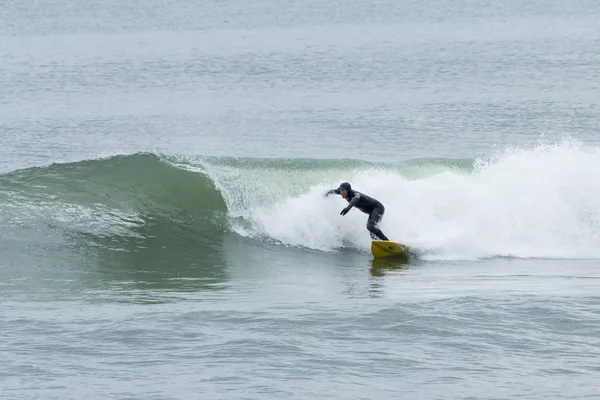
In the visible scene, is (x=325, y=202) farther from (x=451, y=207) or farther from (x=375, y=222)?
(x=451, y=207)

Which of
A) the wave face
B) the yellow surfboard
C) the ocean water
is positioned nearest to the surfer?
the yellow surfboard

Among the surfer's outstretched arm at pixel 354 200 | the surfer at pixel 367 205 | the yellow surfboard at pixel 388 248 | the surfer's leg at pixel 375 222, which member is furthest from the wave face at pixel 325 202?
the surfer's outstretched arm at pixel 354 200

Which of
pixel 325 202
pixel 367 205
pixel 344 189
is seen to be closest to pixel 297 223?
pixel 325 202

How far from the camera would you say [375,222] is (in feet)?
63.9

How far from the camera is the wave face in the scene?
2048cm

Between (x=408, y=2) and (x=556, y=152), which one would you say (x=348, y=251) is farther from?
(x=408, y=2)

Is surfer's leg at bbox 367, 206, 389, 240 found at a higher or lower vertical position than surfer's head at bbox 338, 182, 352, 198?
lower

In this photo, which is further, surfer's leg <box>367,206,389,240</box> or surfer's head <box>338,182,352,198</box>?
surfer's leg <box>367,206,389,240</box>

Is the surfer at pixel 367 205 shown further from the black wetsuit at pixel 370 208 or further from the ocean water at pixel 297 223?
the ocean water at pixel 297 223

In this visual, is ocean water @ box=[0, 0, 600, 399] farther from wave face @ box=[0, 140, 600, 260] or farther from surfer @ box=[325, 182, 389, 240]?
surfer @ box=[325, 182, 389, 240]

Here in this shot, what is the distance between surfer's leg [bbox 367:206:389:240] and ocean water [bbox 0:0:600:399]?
19.7 inches

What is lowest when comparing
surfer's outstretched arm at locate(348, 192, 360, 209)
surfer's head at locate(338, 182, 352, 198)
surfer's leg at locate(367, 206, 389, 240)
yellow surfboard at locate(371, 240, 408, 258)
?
yellow surfboard at locate(371, 240, 408, 258)

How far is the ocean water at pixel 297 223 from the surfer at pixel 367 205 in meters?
0.57

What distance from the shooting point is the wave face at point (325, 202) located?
2048 centimetres
